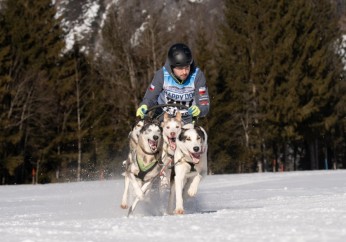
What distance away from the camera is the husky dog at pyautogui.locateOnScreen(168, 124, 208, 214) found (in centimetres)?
812

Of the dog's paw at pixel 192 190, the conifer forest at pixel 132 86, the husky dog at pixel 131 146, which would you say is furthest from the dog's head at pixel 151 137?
the conifer forest at pixel 132 86

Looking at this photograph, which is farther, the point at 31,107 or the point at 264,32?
the point at 264,32

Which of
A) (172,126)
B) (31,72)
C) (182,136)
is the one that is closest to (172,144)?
(172,126)

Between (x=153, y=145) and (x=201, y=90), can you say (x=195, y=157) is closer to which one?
(x=153, y=145)

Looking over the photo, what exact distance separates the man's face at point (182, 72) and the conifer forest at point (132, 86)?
1043 inches

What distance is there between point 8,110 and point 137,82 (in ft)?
25.5

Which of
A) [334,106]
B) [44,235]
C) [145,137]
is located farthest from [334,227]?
[334,106]

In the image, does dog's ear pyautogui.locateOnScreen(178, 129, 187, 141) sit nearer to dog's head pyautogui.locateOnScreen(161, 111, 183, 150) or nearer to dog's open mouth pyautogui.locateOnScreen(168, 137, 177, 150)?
dog's head pyautogui.locateOnScreen(161, 111, 183, 150)

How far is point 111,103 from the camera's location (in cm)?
4075

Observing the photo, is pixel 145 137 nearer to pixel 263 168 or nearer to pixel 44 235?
pixel 44 235

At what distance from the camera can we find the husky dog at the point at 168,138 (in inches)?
347

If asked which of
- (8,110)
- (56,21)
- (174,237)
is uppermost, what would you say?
(56,21)

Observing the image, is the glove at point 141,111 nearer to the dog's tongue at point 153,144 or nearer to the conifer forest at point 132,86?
the dog's tongue at point 153,144

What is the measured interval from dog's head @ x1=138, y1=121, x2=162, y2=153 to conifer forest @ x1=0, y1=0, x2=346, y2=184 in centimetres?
2707
